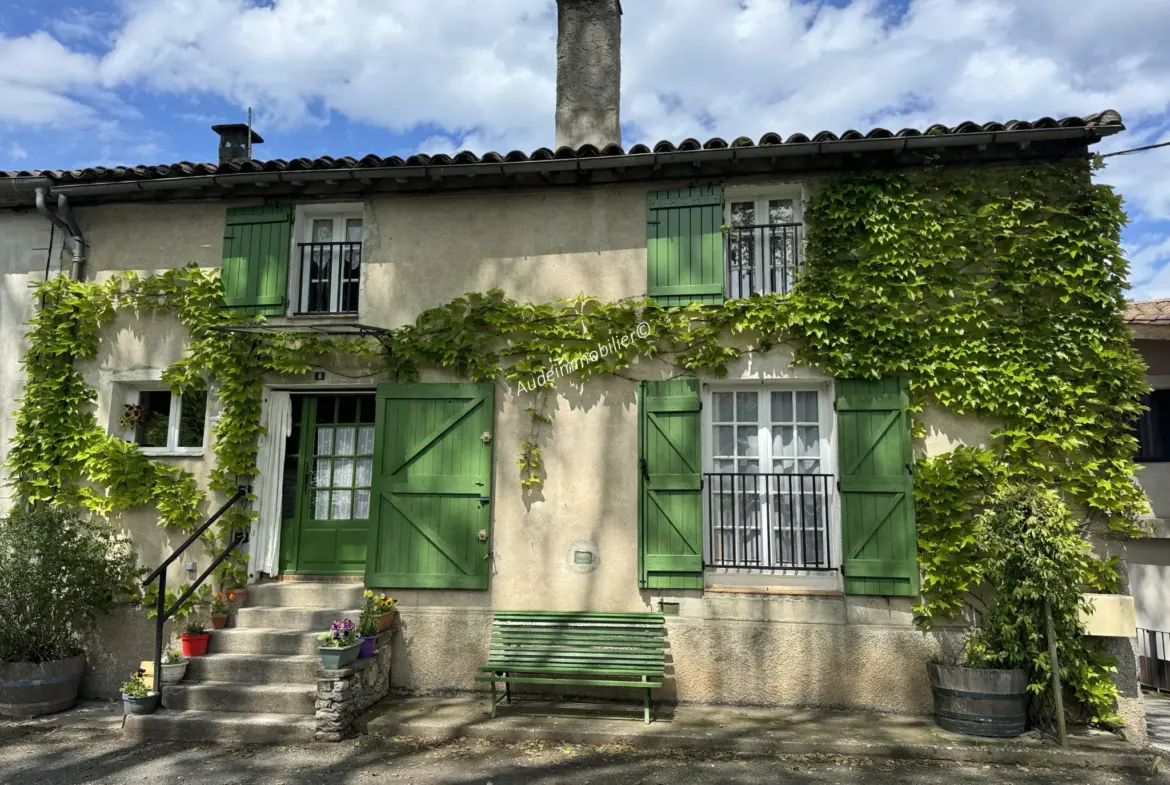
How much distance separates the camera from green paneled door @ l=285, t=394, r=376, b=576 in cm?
709

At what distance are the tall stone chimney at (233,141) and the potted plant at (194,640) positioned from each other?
5.51m

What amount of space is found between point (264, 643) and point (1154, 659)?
9405mm

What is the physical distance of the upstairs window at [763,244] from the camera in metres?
6.72

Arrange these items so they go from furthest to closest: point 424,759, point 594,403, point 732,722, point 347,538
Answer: point 347,538
point 594,403
point 732,722
point 424,759

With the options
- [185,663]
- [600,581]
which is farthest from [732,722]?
[185,663]

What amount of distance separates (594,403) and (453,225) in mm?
2144

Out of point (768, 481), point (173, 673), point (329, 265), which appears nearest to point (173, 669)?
point (173, 673)

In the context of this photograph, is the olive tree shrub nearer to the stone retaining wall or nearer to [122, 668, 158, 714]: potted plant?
[122, 668, 158, 714]: potted plant

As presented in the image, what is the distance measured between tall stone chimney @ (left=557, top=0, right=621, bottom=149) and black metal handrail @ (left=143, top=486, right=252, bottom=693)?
4.83m

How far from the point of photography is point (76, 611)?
6.49 metres

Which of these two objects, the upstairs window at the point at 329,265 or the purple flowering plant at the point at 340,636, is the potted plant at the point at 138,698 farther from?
the upstairs window at the point at 329,265

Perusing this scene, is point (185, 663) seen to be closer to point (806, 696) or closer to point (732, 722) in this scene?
point (732, 722)

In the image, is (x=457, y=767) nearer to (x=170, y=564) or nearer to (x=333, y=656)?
(x=333, y=656)

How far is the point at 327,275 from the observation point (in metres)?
7.36
